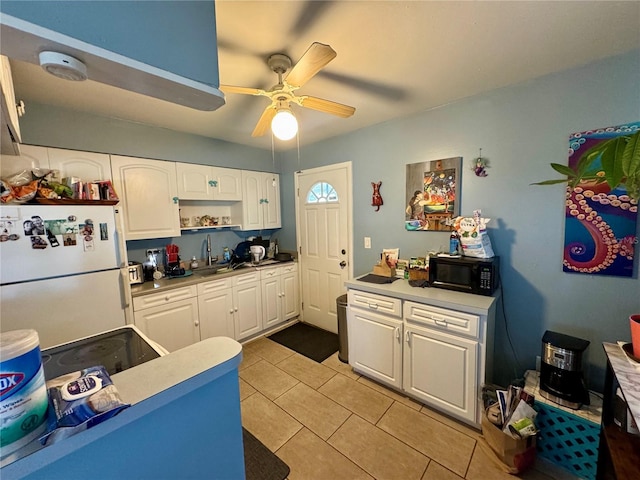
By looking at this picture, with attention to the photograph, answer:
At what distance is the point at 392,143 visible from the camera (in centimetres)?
264

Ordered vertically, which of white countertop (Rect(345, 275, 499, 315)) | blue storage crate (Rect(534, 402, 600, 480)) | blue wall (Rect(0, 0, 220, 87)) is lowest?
blue storage crate (Rect(534, 402, 600, 480))

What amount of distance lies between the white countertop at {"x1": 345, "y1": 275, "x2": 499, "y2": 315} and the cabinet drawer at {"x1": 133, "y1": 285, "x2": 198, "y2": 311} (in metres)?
1.57

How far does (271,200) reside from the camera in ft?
12.1

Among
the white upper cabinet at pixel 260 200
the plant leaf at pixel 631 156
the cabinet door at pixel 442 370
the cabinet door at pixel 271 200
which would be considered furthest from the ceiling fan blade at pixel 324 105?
the cabinet door at pixel 271 200

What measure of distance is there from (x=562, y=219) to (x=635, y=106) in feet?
2.41

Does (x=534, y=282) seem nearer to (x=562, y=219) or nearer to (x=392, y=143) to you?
(x=562, y=219)

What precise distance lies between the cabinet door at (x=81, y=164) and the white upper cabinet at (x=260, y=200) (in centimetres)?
138

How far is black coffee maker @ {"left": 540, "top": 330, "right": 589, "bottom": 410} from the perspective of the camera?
155 centimetres

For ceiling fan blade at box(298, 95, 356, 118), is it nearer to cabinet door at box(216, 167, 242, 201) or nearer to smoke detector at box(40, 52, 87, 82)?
smoke detector at box(40, 52, 87, 82)

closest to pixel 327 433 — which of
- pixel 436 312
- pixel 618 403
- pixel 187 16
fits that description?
pixel 436 312

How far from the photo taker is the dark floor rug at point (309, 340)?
2893mm

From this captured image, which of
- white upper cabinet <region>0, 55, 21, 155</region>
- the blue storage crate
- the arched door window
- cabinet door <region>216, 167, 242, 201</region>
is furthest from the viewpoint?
the arched door window

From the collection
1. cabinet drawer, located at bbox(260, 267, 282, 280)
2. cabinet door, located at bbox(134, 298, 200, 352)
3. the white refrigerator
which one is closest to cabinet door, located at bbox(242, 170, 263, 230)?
cabinet drawer, located at bbox(260, 267, 282, 280)

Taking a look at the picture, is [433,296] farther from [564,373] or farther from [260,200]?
[260,200]
